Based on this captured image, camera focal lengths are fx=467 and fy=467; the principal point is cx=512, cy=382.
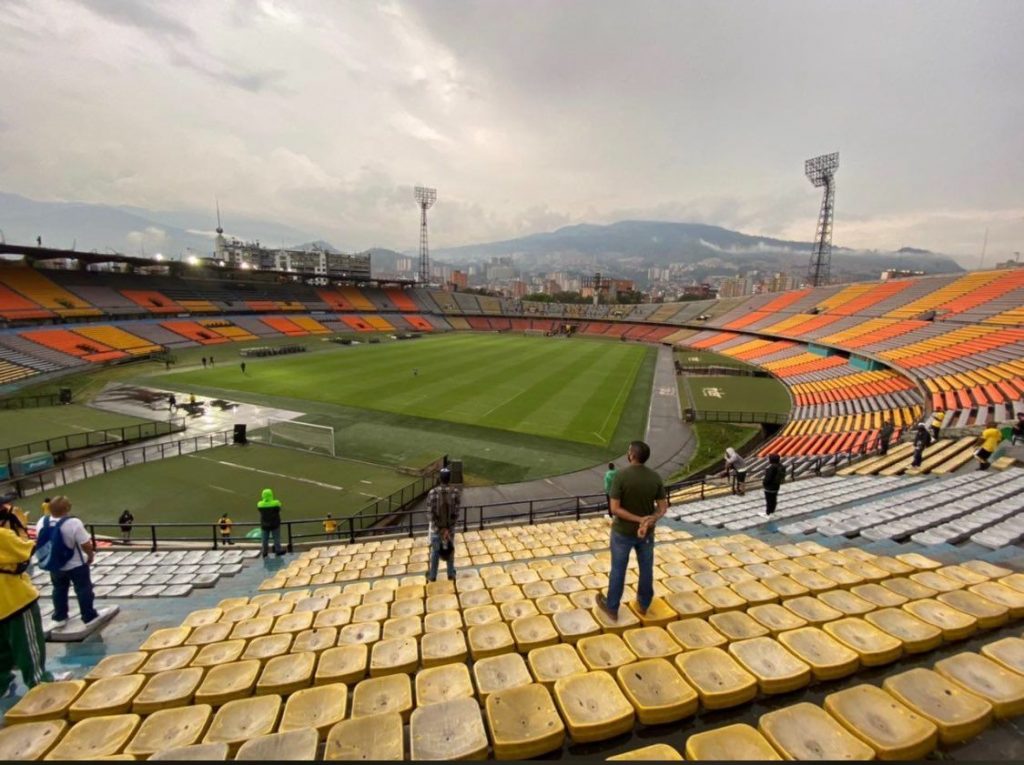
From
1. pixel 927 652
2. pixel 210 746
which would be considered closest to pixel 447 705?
pixel 210 746

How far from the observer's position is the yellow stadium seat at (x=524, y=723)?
9.78ft

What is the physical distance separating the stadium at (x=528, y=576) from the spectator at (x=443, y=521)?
16.6 inches

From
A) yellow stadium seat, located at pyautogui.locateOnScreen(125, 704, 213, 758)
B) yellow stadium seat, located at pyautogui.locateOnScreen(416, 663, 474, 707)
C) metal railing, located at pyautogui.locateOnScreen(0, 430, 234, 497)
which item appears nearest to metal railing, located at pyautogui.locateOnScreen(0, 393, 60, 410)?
metal railing, located at pyautogui.locateOnScreen(0, 430, 234, 497)

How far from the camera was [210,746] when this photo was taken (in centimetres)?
295

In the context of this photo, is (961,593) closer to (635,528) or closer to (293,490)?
(635,528)

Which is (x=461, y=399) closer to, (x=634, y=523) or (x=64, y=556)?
(x=64, y=556)

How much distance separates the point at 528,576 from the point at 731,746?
401 cm

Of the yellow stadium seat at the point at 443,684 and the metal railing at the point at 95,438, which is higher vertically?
the yellow stadium seat at the point at 443,684

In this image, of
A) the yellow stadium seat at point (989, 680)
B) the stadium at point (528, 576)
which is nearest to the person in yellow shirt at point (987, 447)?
the stadium at point (528, 576)

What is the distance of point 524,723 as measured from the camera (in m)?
3.15

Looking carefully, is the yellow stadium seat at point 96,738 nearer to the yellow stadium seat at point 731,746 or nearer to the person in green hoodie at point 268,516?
the yellow stadium seat at point 731,746

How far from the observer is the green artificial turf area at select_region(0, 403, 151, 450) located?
21844 mm

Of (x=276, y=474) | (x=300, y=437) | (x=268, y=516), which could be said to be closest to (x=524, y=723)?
(x=268, y=516)

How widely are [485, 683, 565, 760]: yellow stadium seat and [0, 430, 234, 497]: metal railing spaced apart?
21.8 m
